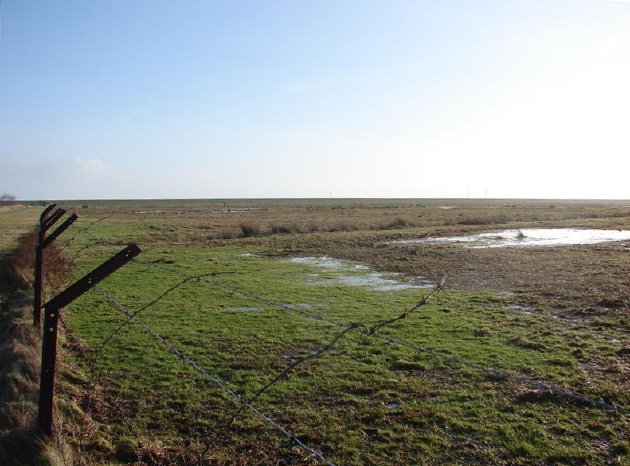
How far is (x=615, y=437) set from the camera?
592 cm

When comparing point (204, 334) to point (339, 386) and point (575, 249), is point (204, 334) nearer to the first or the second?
point (339, 386)

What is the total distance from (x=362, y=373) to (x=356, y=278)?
11.2m

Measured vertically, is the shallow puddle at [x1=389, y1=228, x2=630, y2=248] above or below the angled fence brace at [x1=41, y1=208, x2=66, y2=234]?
below

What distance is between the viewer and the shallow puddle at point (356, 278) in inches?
695

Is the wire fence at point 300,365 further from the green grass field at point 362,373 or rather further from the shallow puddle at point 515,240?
the shallow puddle at point 515,240

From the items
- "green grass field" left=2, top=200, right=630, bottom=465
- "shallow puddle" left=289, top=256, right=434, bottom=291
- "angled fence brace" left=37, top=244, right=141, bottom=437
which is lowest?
"shallow puddle" left=289, top=256, right=434, bottom=291

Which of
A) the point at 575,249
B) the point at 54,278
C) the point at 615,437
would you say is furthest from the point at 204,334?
the point at 575,249

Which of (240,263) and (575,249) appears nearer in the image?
(240,263)

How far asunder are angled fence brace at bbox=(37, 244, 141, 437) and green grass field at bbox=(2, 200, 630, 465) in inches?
29.7

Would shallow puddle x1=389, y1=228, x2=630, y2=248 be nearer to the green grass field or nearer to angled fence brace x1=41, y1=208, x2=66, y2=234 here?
the green grass field

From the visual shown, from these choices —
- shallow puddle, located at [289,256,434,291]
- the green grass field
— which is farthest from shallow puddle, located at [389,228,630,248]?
the green grass field

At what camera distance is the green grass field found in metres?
5.75

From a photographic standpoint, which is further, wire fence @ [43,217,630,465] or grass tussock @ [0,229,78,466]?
grass tussock @ [0,229,78,466]

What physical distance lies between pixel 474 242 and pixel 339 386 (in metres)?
27.1
